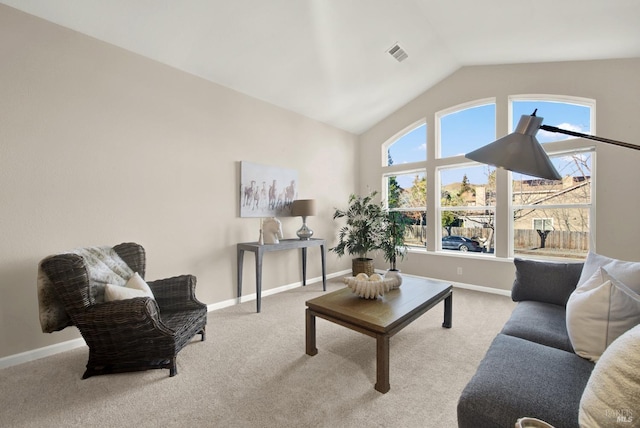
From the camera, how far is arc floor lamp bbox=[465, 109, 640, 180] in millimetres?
1223

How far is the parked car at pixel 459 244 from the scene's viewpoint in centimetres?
441

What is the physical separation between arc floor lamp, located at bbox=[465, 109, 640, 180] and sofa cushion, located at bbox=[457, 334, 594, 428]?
2.89ft

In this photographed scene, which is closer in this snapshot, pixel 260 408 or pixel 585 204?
pixel 260 408

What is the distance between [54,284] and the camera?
6.11 ft

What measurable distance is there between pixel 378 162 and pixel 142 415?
487 centimetres

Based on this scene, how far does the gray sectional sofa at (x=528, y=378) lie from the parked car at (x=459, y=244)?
2.47 meters

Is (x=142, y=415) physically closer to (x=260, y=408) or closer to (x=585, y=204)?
(x=260, y=408)

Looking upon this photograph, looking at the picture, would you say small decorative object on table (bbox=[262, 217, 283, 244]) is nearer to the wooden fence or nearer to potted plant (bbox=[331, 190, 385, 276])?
potted plant (bbox=[331, 190, 385, 276])

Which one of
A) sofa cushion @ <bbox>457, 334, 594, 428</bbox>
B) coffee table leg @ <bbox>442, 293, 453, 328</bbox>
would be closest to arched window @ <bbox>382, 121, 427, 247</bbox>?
coffee table leg @ <bbox>442, 293, 453, 328</bbox>

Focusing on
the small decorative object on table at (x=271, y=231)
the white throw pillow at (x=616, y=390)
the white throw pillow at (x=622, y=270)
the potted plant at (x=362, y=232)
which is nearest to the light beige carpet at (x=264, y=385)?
the white throw pillow at (x=616, y=390)

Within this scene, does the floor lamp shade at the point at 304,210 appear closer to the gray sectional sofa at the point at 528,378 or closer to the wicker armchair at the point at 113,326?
the wicker armchair at the point at 113,326

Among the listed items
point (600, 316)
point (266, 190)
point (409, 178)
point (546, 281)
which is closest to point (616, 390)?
point (600, 316)

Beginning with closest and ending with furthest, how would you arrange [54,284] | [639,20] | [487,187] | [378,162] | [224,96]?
[54,284], [639,20], [224,96], [487,187], [378,162]

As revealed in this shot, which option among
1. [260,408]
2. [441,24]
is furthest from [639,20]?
[260,408]
